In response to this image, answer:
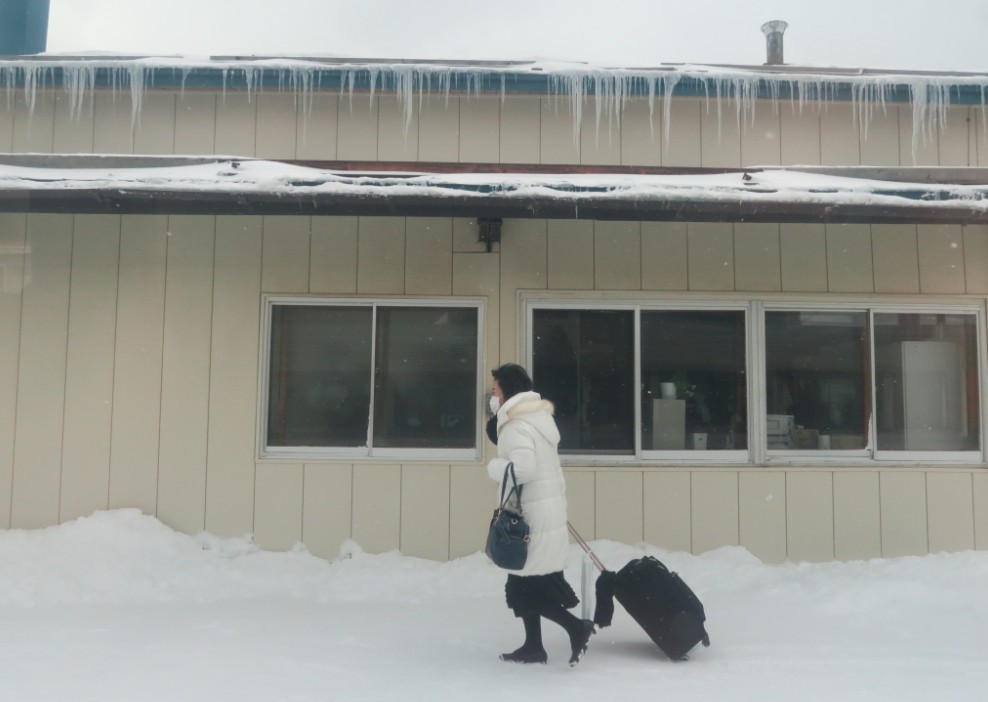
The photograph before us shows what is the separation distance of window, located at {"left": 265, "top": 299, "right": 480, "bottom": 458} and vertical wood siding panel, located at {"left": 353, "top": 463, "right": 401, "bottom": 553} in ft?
0.75

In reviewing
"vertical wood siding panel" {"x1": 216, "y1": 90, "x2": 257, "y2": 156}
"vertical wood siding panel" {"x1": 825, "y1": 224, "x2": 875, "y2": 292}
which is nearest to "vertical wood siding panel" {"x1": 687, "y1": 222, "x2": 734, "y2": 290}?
"vertical wood siding panel" {"x1": 825, "y1": 224, "x2": 875, "y2": 292}

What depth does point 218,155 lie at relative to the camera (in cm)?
607

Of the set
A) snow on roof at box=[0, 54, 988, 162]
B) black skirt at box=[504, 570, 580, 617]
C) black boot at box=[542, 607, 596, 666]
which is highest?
snow on roof at box=[0, 54, 988, 162]

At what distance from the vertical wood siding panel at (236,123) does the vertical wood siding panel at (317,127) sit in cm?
35

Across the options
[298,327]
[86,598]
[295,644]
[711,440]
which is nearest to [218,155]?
[298,327]

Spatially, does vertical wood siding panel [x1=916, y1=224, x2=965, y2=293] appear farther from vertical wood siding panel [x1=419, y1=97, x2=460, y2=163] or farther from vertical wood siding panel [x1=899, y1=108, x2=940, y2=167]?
vertical wood siding panel [x1=419, y1=97, x2=460, y2=163]

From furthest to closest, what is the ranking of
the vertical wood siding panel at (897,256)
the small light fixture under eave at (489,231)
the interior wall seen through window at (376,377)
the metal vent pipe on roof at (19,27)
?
1. the metal vent pipe on roof at (19,27)
2. the vertical wood siding panel at (897,256)
3. the interior wall seen through window at (376,377)
4. the small light fixture under eave at (489,231)

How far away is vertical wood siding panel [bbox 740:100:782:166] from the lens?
6.19m

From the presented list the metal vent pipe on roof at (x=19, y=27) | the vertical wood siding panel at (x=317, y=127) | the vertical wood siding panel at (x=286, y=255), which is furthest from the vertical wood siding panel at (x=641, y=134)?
the metal vent pipe on roof at (x=19, y=27)

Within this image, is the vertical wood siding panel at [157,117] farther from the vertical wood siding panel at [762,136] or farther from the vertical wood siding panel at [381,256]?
the vertical wood siding panel at [762,136]

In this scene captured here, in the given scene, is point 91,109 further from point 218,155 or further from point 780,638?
point 780,638

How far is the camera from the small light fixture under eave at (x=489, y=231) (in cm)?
577

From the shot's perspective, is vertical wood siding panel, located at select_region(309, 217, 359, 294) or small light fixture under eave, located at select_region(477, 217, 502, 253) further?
vertical wood siding panel, located at select_region(309, 217, 359, 294)

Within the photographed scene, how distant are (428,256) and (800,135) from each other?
314 cm
